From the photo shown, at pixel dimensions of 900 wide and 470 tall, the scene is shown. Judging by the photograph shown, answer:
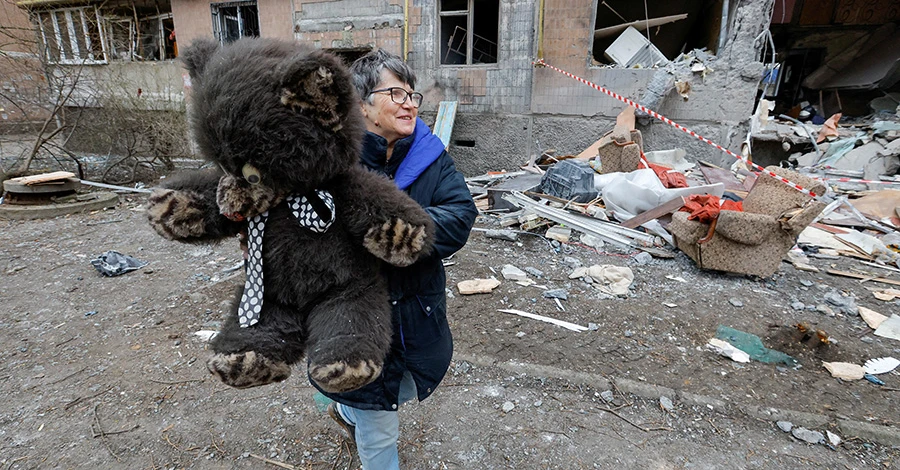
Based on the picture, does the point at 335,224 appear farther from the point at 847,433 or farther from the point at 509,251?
the point at 509,251

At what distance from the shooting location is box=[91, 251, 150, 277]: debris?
4.69 metres

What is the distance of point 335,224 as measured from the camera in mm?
1288

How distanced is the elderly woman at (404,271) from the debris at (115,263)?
4.48 metres

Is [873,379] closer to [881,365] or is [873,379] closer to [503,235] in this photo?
[881,365]

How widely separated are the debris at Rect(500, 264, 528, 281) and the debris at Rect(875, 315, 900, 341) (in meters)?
2.98

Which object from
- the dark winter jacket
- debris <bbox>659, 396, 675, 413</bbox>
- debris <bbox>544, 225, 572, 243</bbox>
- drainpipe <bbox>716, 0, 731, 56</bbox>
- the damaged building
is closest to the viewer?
the dark winter jacket

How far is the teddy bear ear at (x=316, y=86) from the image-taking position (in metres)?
1.10

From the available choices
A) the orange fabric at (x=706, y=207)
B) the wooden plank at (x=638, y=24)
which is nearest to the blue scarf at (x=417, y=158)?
the orange fabric at (x=706, y=207)

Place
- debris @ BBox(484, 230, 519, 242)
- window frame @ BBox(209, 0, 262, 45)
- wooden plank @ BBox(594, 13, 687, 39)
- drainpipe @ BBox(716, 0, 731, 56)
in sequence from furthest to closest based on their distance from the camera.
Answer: window frame @ BBox(209, 0, 262, 45) → wooden plank @ BBox(594, 13, 687, 39) → drainpipe @ BBox(716, 0, 731, 56) → debris @ BBox(484, 230, 519, 242)

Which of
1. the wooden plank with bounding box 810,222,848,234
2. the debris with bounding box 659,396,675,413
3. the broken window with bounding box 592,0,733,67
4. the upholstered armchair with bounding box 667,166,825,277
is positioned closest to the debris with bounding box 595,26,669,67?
the broken window with bounding box 592,0,733,67

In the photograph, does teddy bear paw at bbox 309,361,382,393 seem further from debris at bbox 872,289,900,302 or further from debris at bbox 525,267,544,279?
debris at bbox 872,289,900,302

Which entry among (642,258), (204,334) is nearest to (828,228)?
(642,258)

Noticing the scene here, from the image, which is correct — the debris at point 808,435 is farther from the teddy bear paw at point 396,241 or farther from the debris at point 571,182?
the debris at point 571,182

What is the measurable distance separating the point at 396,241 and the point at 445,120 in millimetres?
7936
